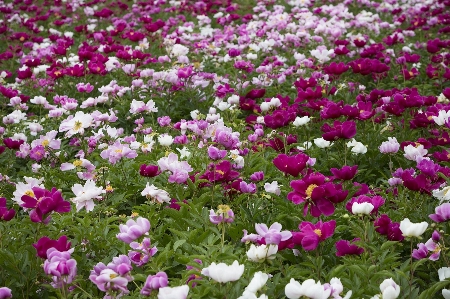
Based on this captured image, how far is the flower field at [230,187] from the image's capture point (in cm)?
236

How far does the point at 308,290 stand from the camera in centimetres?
191

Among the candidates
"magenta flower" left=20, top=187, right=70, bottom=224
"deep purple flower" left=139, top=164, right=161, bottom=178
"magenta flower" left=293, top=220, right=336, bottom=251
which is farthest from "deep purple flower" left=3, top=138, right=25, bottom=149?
"magenta flower" left=293, top=220, right=336, bottom=251

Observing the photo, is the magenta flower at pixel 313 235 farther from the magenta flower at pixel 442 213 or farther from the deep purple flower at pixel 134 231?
the deep purple flower at pixel 134 231

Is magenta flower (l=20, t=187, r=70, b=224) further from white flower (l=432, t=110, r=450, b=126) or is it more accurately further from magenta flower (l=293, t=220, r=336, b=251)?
white flower (l=432, t=110, r=450, b=126)

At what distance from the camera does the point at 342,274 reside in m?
2.56

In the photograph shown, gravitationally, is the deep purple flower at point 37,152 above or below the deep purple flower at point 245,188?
below

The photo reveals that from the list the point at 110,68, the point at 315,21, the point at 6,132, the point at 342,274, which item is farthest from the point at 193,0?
the point at 342,274

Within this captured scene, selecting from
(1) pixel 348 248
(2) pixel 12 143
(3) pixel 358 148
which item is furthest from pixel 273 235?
(2) pixel 12 143

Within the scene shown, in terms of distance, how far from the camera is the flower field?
7.73ft

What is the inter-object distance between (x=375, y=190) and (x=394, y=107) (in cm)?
108

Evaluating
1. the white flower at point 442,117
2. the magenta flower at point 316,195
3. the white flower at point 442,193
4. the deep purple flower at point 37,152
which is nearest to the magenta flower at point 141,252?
the magenta flower at point 316,195

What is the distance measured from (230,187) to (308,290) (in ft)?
4.71

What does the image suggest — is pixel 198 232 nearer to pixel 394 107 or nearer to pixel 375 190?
pixel 375 190

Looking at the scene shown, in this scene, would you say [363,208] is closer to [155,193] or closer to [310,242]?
[310,242]
